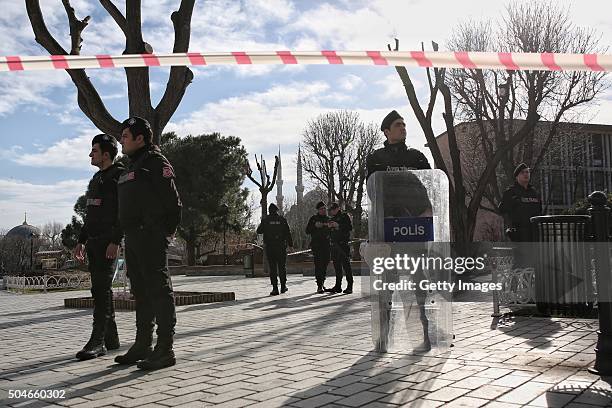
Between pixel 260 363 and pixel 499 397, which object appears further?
pixel 260 363

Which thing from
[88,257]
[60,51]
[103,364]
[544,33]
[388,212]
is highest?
[544,33]

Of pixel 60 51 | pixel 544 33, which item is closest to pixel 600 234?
pixel 60 51

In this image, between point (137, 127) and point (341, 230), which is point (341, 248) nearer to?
point (341, 230)

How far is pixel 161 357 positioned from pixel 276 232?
7.77m

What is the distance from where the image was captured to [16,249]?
43.2 meters

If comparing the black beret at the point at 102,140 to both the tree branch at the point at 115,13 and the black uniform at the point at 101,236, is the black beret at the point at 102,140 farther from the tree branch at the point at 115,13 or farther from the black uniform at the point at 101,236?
the tree branch at the point at 115,13

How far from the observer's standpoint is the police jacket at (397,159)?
5.12m

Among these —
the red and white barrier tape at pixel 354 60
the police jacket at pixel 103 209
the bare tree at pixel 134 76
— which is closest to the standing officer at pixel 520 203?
the red and white barrier tape at pixel 354 60

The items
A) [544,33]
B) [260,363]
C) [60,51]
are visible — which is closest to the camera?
[260,363]

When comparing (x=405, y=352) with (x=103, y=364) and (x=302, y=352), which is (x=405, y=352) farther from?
(x=103, y=364)

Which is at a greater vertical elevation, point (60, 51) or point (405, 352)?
point (60, 51)

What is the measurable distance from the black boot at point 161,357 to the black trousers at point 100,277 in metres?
0.93

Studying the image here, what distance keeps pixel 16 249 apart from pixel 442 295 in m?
44.4

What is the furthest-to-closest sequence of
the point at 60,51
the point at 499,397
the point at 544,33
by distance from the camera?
1. the point at 544,33
2. the point at 60,51
3. the point at 499,397
